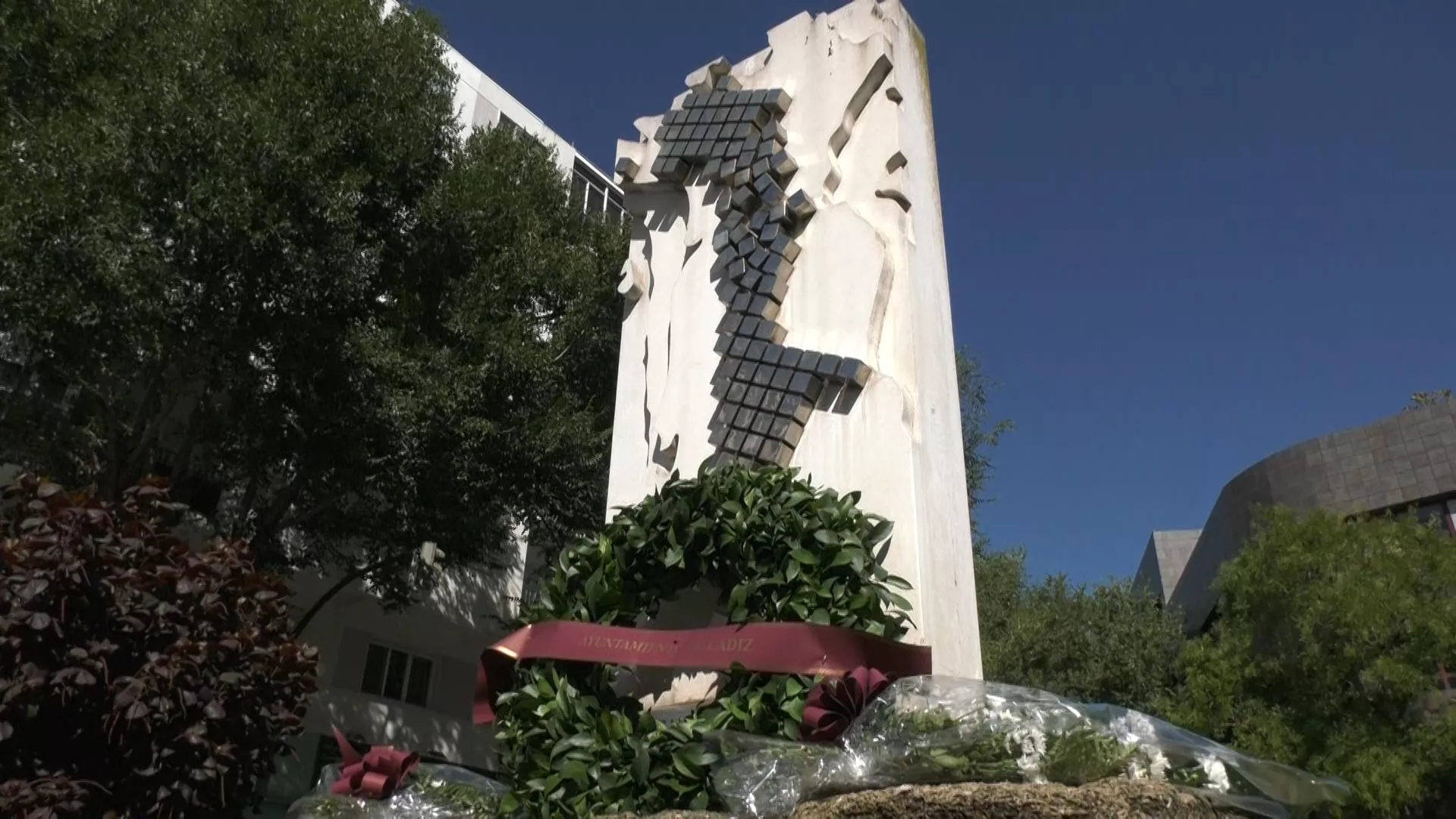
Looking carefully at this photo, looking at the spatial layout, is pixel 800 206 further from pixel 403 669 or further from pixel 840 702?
pixel 403 669

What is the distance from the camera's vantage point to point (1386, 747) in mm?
15391

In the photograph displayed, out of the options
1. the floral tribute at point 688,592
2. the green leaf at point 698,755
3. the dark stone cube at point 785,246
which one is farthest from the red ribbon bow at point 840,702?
the dark stone cube at point 785,246

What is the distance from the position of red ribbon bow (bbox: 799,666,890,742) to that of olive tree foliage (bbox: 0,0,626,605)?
7.62 metres

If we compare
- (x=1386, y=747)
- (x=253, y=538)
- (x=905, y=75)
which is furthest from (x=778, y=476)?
(x=1386, y=747)

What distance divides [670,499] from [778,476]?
554 millimetres

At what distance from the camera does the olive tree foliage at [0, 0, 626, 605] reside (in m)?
10.1

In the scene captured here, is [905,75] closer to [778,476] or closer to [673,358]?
[673,358]

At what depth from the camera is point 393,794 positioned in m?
5.32

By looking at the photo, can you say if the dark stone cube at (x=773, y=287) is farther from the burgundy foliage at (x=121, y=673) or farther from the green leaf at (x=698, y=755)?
A: the burgundy foliage at (x=121, y=673)

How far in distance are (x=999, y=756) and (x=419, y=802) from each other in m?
2.86

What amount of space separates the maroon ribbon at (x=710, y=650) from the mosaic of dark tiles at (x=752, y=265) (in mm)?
1256

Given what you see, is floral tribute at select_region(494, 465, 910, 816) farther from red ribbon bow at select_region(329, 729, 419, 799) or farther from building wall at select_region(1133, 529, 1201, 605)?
building wall at select_region(1133, 529, 1201, 605)

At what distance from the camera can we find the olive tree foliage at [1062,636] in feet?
75.2

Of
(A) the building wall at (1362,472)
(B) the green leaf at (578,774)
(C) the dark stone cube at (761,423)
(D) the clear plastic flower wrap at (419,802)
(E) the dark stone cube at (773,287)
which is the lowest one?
(D) the clear plastic flower wrap at (419,802)
